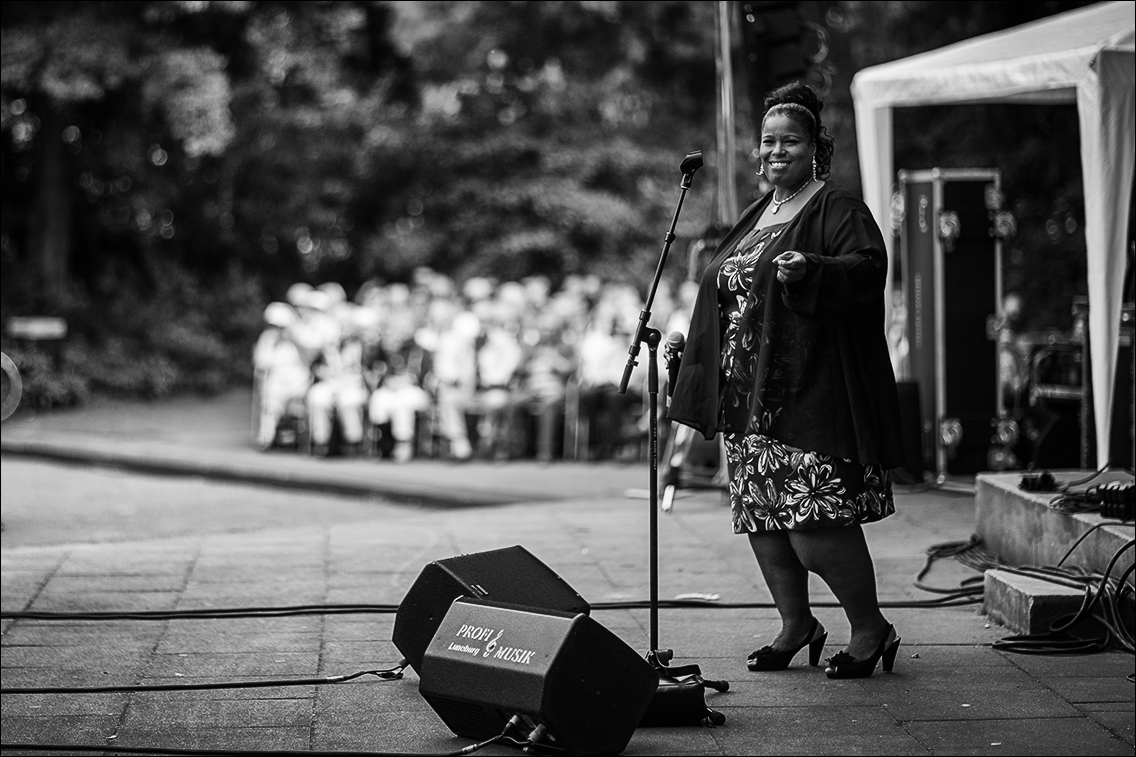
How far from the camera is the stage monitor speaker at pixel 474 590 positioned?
412 centimetres

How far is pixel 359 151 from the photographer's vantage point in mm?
22359

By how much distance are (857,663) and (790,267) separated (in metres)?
1.38

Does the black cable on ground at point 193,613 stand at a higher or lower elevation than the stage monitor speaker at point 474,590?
lower

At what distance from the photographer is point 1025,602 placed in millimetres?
5145

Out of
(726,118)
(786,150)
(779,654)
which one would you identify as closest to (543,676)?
(779,654)

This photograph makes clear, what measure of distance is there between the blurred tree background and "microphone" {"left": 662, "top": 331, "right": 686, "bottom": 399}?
38.9 feet

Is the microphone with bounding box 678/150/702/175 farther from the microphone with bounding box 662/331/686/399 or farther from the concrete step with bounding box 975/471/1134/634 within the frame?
the concrete step with bounding box 975/471/1134/634

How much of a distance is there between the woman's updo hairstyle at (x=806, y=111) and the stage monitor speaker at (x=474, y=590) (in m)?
1.59

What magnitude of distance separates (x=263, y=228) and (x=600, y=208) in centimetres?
569

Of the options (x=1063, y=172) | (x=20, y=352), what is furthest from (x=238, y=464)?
(x=1063, y=172)

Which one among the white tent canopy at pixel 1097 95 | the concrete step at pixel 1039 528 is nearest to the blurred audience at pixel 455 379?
the white tent canopy at pixel 1097 95

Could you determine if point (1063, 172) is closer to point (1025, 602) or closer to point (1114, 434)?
point (1114, 434)

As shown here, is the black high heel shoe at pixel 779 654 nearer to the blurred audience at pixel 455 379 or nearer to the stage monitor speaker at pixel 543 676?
the stage monitor speaker at pixel 543 676

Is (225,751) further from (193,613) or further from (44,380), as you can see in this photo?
(44,380)
